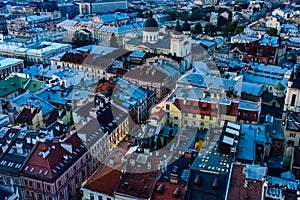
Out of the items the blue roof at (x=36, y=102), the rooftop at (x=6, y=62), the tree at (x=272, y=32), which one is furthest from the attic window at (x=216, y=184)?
the tree at (x=272, y=32)

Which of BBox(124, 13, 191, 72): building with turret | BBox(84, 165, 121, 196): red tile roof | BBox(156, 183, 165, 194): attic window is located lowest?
BBox(84, 165, 121, 196): red tile roof

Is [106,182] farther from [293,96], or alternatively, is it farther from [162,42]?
[162,42]

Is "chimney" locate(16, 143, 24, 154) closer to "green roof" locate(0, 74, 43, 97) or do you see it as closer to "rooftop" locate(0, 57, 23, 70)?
"green roof" locate(0, 74, 43, 97)

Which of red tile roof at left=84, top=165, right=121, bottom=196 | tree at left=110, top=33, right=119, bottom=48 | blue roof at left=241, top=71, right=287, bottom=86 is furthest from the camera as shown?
tree at left=110, top=33, right=119, bottom=48

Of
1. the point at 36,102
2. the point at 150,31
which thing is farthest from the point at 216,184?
Result: the point at 150,31

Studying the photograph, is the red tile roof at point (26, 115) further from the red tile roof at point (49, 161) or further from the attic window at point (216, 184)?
the attic window at point (216, 184)

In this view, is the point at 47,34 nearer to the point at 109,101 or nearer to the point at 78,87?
the point at 78,87

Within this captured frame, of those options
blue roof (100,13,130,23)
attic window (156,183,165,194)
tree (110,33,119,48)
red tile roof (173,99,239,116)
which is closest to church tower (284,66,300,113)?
red tile roof (173,99,239,116)
